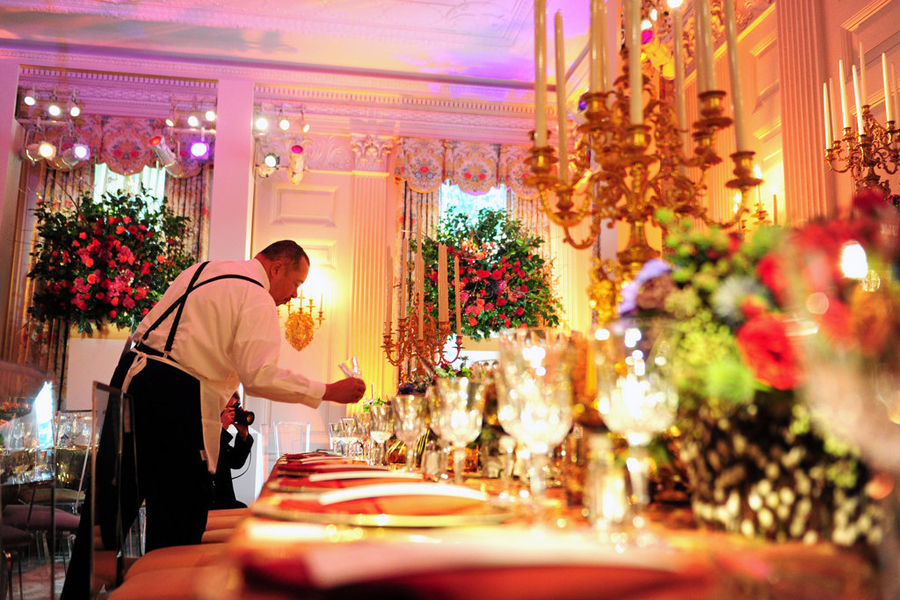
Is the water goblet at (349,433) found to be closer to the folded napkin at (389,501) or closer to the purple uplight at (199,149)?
the folded napkin at (389,501)

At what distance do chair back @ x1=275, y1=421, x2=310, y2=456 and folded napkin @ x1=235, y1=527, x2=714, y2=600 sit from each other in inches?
178

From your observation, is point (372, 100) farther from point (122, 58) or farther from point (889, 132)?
point (889, 132)

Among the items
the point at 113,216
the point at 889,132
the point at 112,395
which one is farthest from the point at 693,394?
the point at 113,216

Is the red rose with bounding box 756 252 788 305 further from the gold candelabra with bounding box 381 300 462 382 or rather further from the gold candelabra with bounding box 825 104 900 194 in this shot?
the gold candelabra with bounding box 825 104 900 194

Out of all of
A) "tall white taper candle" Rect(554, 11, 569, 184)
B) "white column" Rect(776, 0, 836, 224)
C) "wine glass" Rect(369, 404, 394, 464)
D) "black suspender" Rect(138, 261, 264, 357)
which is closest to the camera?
"tall white taper candle" Rect(554, 11, 569, 184)

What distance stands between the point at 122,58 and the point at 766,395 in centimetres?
820

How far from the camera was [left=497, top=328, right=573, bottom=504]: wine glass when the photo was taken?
1.18m

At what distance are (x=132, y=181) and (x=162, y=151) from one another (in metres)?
1.03

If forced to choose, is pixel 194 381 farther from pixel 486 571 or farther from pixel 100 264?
pixel 100 264

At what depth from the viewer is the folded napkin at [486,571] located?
0.53 meters

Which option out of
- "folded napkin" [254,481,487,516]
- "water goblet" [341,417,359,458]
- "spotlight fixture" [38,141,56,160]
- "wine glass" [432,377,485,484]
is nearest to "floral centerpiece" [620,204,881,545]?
"folded napkin" [254,481,487,516]

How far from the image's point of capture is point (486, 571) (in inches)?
21.9

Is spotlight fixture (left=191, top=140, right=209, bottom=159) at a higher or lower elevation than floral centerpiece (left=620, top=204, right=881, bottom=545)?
higher

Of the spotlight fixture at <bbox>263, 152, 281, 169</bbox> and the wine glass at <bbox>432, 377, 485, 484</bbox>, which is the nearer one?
the wine glass at <bbox>432, 377, 485, 484</bbox>
